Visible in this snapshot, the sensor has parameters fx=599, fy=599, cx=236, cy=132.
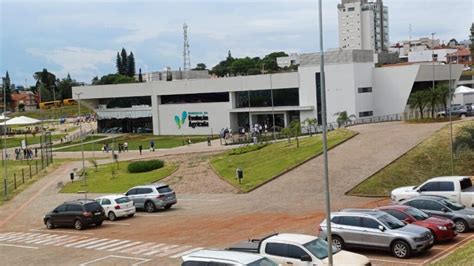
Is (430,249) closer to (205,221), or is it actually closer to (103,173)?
(205,221)

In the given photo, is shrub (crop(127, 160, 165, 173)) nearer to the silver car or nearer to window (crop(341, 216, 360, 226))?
the silver car

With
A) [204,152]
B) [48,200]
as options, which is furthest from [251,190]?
[204,152]

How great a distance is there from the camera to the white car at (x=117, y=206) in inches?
1321

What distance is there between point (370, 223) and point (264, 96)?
70900 millimetres

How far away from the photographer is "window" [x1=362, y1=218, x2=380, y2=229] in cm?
2026

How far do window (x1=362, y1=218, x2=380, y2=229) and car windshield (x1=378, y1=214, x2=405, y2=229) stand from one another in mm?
270

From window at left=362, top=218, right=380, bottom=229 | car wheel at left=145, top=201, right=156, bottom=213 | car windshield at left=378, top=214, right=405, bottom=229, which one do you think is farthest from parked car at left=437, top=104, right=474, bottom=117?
window at left=362, top=218, right=380, bottom=229

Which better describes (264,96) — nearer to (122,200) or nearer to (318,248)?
(122,200)

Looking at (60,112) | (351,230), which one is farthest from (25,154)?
(60,112)

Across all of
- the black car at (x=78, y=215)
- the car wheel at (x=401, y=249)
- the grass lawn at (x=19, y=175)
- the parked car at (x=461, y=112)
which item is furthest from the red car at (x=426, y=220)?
the parked car at (x=461, y=112)

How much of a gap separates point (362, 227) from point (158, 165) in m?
34.6

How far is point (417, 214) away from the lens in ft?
74.4

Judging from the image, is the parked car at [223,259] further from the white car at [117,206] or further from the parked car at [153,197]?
the parked car at [153,197]

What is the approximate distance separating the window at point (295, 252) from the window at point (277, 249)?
13 cm
